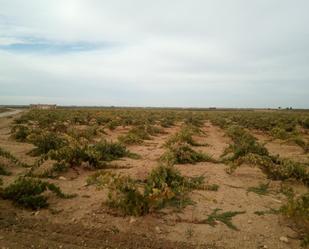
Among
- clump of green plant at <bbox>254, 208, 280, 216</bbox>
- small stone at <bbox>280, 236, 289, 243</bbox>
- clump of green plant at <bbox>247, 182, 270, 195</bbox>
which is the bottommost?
small stone at <bbox>280, 236, 289, 243</bbox>

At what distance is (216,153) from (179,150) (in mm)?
2512

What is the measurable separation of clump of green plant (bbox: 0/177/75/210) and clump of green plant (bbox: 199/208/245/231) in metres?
2.60

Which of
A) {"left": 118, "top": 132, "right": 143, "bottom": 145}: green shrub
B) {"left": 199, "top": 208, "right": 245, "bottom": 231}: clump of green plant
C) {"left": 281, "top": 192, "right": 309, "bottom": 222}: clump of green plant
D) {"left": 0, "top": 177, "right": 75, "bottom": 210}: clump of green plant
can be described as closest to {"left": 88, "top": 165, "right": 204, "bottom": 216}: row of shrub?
{"left": 199, "top": 208, "right": 245, "bottom": 231}: clump of green plant

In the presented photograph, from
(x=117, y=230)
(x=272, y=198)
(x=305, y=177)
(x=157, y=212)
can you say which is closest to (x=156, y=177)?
(x=157, y=212)

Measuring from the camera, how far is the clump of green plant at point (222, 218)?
4.41 metres

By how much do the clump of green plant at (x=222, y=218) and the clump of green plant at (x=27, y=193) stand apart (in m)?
2.60

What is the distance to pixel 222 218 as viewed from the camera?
4613mm

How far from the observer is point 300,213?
4113 mm

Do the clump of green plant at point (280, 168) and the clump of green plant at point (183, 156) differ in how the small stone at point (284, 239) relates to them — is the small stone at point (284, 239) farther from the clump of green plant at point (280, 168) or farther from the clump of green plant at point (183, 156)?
the clump of green plant at point (183, 156)

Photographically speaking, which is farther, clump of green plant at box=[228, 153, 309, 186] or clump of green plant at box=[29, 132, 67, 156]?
clump of green plant at box=[29, 132, 67, 156]

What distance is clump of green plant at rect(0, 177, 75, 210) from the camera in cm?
471

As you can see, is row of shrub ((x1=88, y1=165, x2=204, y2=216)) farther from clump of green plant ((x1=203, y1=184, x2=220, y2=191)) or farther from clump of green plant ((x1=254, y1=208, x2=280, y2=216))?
clump of green plant ((x1=254, y1=208, x2=280, y2=216))

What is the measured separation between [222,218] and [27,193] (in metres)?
3.20

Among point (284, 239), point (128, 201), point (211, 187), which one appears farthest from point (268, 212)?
point (128, 201)
